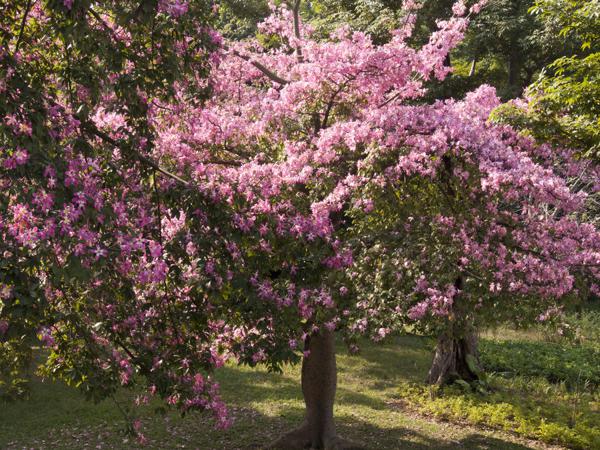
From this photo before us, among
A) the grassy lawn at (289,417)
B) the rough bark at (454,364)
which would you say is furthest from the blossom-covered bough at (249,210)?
the rough bark at (454,364)

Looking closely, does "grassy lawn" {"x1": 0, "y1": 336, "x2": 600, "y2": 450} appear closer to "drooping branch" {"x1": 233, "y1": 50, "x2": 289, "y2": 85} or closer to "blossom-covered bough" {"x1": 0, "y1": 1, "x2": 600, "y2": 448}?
"blossom-covered bough" {"x1": 0, "y1": 1, "x2": 600, "y2": 448}

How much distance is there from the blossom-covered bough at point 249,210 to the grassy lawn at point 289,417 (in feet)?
5.17

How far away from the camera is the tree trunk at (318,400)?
34.9ft

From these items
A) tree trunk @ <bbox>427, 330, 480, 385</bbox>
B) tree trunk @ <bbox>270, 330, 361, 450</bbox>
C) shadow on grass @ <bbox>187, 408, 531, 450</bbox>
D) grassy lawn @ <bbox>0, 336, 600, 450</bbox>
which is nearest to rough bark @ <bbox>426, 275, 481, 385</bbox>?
tree trunk @ <bbox>427, 330, 480, 385</bbox>

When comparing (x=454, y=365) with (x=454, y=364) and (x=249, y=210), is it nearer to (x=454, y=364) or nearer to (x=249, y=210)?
(x=454, y=364)

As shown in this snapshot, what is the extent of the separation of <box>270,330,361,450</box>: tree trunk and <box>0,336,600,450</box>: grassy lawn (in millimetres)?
794

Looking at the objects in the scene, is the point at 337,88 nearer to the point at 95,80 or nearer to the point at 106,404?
the point at 95,80

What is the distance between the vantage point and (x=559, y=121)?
1129 centimetres

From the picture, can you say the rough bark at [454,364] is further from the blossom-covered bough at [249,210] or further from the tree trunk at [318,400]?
the blossom-covered bough at [249,210]

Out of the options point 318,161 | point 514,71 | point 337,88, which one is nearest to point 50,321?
point 318,161

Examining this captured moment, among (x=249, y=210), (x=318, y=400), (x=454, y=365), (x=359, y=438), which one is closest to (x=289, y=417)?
(x=359, y=438)

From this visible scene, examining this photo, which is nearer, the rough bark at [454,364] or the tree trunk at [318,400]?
the tree trunk at [318,400]

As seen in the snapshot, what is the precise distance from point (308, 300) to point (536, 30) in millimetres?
14046

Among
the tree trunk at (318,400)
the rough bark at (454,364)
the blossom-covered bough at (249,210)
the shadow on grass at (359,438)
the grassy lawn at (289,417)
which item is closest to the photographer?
the blossom-covered bough at (249,210)
